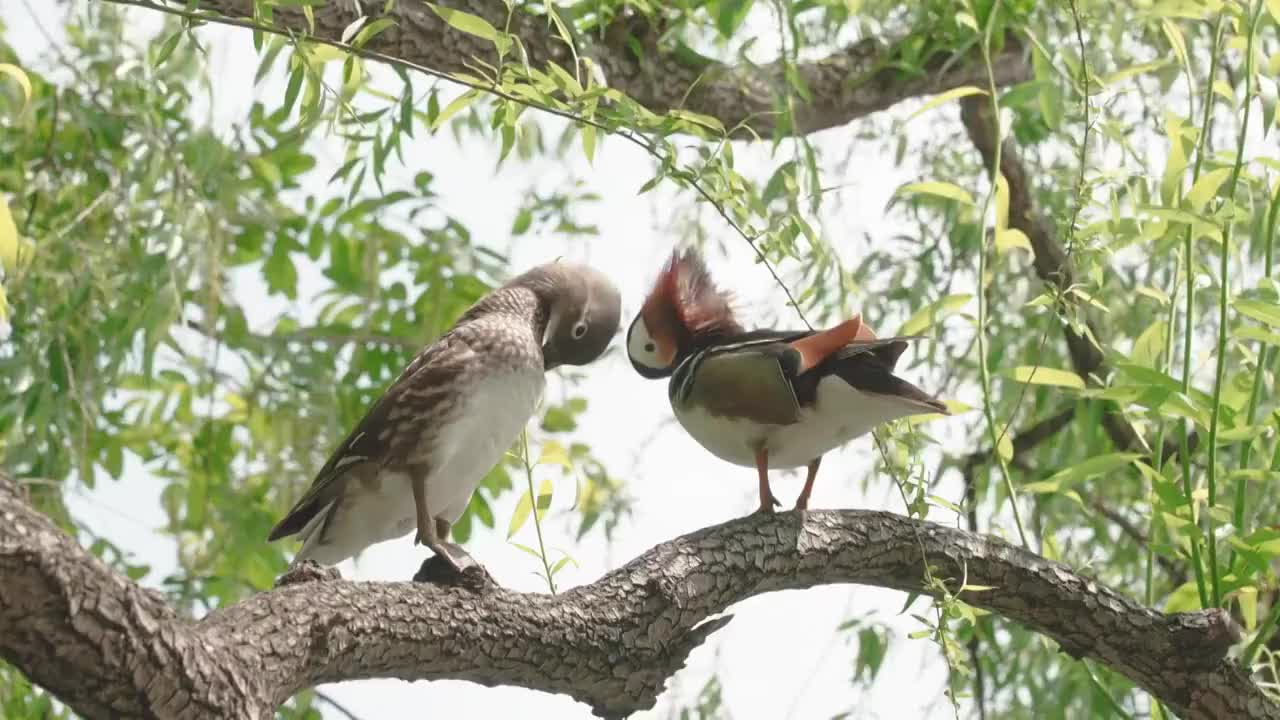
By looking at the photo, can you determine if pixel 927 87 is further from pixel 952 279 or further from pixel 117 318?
pixel 117 318

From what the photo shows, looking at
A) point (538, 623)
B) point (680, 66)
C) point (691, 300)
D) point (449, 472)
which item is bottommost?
point (538, 623)

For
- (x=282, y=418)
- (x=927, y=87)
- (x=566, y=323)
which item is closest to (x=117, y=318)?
(x=282, y=418)

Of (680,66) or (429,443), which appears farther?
(680,66)

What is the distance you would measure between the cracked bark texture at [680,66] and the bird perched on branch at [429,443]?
412 mm

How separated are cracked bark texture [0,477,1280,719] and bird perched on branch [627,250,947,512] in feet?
0.33

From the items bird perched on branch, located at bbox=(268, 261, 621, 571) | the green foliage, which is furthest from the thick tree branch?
bird perched on branch, located at bbox=(268, 261, 621, 571)

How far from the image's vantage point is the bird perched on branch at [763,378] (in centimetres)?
165

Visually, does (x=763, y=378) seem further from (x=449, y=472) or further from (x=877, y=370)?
(x=449, y=472)

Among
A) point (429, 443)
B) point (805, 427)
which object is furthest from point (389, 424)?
point (805, 427)

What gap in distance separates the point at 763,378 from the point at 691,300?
0.28 m

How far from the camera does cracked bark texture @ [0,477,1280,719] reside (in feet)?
3.55

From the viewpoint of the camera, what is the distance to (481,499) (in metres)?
2.84

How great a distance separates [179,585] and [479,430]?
1.24 metres

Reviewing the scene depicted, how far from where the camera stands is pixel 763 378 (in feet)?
5.59
